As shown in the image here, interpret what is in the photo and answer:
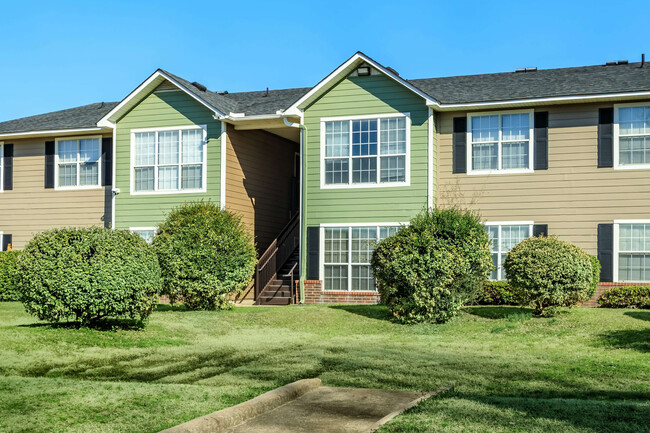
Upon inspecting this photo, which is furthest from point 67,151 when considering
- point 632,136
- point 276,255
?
point 632,136

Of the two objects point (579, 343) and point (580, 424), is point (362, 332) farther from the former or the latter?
point (580, 424)

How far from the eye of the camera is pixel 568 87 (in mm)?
19656

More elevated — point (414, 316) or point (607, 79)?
point (607, 79)

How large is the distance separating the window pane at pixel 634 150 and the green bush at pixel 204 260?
10.0m

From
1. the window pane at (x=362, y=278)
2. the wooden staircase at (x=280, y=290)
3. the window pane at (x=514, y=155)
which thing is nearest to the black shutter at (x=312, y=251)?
the wooden staircase at (x=280, y=290)

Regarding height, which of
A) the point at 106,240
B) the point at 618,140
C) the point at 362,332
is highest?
the point at 618,140

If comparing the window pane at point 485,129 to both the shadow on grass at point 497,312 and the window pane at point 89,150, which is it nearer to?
the shadow on grass at point 497,312

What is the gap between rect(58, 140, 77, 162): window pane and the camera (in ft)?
80.1

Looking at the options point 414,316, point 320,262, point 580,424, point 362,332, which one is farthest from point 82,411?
point 320,262

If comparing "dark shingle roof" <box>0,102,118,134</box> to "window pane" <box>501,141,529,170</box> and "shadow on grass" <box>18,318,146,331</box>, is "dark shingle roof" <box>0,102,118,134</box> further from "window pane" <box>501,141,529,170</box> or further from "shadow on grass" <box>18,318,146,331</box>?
"window pane" <box>501,141,529,170</box>

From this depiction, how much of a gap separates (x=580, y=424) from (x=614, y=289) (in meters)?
13.1

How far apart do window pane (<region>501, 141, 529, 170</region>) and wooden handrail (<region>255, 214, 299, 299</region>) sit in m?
7.34

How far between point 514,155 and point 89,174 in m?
13.8

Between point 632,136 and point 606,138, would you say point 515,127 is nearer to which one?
point 606,138
